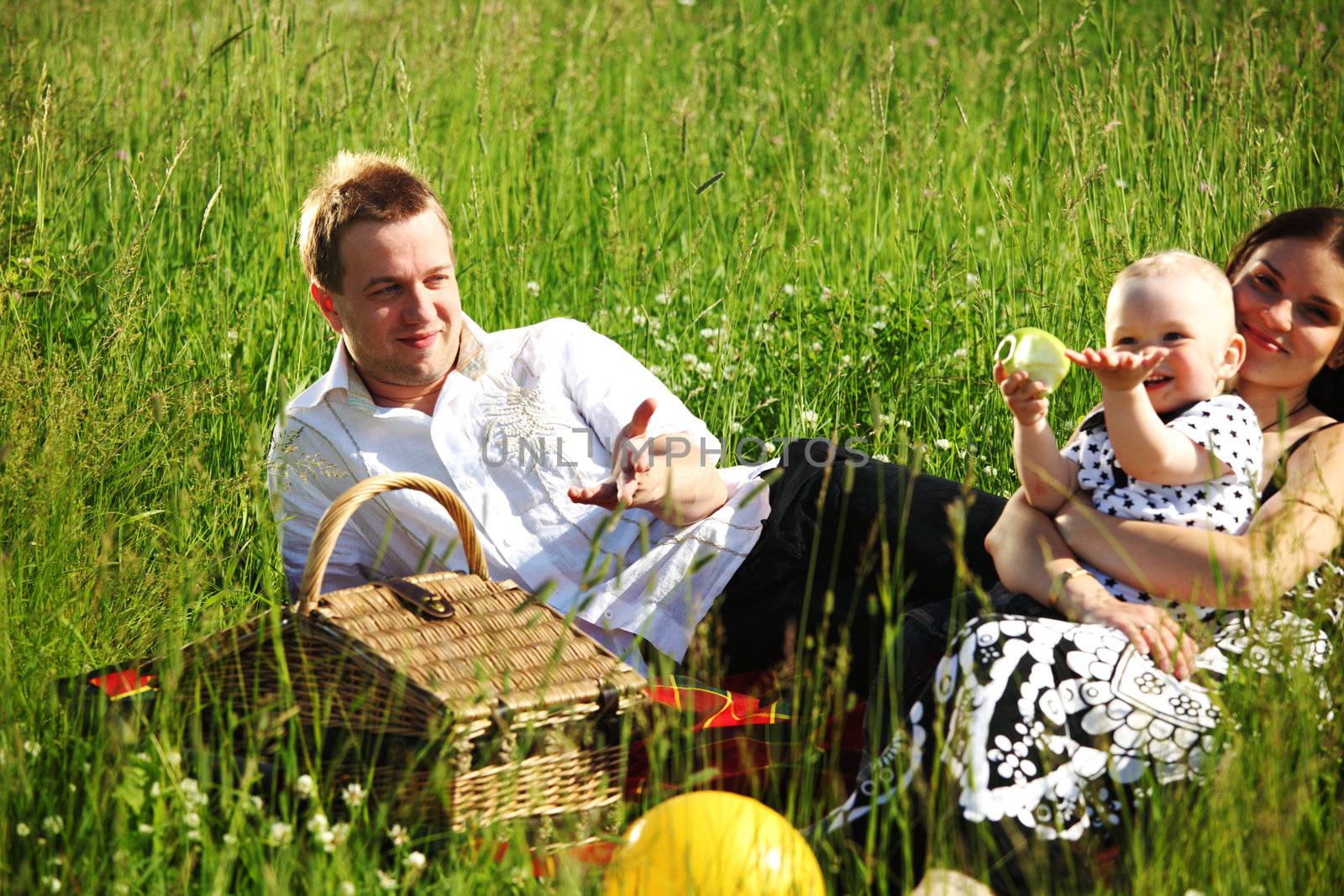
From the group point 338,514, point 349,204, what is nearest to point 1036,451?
point 338,514

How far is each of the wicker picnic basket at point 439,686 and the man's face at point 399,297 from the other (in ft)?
2.35

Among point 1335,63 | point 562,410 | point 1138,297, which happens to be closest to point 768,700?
point 562,410

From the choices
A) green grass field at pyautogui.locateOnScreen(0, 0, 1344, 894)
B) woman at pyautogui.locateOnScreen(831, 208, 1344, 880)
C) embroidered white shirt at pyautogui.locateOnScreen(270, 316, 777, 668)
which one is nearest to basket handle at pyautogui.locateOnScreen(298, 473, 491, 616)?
green grass field at pyautogui.locateOnScreen(0, 0, 1344, 894)

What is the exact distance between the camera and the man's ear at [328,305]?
10.8ft

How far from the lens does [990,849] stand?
2115 millimetres

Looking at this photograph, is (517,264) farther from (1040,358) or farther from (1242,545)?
(1242,545)

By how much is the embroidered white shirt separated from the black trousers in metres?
0.08

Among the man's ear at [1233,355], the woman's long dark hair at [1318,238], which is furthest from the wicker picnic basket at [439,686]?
the woman's long dark hair at [1318,238]

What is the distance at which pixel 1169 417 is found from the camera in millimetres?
2547

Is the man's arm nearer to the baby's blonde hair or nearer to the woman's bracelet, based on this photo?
the woman's bracelet

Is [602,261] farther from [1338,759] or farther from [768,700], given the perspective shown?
[1338,759]

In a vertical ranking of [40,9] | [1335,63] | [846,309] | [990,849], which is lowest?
[990,849]

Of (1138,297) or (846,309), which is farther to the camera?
(846,309)

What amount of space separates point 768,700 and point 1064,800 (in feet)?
3.18
